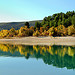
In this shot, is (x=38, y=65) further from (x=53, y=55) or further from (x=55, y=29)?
(x=55, y=29)

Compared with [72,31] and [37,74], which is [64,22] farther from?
[37,74]

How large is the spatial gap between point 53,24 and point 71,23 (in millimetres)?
16388

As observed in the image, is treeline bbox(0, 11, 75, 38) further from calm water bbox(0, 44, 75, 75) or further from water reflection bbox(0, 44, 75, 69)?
calm water bbox(0, 44, 75, 75)

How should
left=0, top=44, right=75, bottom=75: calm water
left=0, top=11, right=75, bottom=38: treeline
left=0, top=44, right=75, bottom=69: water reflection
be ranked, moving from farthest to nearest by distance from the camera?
left=0, top=11, right=75, bottom=38: treeline, left=0, top=44, right=75, bottom=69: water reflection, left=0, top=44, right=75, bottom=75: calm water

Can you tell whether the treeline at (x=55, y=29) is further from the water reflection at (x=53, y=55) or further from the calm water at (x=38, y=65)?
the calm water at (x=38, y=65)

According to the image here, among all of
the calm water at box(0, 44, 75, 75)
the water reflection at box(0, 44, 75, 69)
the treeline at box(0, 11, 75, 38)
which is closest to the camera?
the calm water at box(0, 44, 75, 75)

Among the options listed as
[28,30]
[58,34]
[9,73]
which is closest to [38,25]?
[28,30]

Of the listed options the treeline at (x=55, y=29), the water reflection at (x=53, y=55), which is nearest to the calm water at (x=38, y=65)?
the water reflection at (x=53, y=55)

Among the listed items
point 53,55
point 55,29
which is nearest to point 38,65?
point 53,55

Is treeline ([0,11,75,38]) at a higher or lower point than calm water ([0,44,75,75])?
higher

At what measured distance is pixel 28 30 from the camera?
126 meters

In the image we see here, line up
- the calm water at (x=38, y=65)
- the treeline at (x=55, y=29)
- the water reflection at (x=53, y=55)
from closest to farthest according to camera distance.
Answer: the calm water at (x=38, y=65), the water reflection at (x=53, y=55), the treeline at (x=55, y=29)

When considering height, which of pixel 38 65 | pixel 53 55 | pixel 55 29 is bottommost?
pixel 53 55

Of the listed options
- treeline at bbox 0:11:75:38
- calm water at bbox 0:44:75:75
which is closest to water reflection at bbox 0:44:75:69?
calm water at bbox 0:44:75:75
